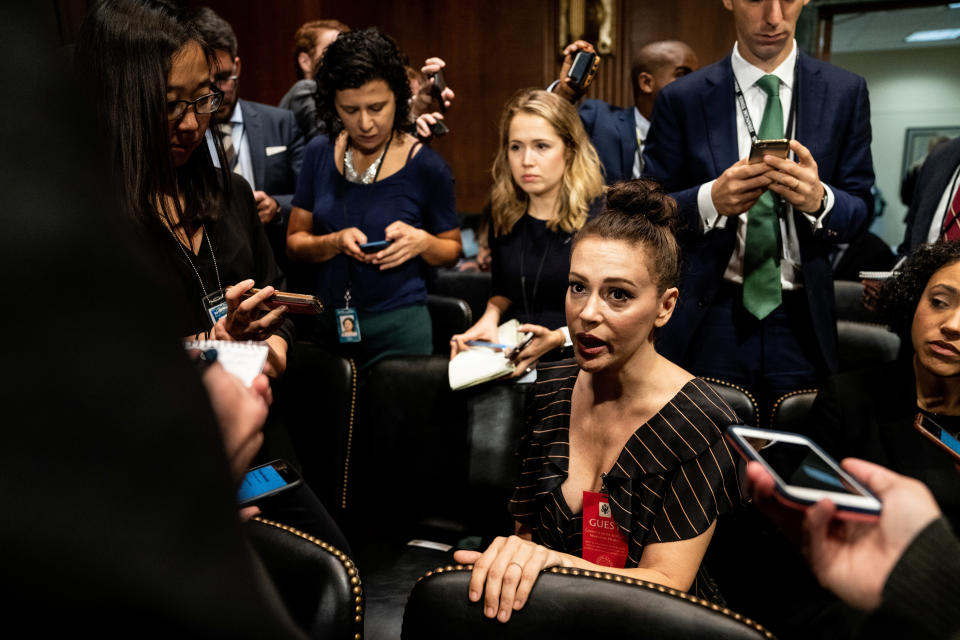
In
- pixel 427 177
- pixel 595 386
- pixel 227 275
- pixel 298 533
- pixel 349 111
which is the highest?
pixel 349 111

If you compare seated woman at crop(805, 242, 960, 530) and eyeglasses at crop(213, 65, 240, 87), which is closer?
seated woman at crop(805, 242, 960, 530)

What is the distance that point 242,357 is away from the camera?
776 millimetres

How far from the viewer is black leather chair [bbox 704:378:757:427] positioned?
5.60 ft

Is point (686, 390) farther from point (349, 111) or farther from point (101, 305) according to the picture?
point (349, 111)

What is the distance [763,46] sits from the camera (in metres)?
1.85

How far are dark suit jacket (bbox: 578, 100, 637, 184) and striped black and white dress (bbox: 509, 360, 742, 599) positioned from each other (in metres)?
1.83

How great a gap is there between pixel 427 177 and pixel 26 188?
2.22 m

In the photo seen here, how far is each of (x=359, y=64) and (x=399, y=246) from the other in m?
0.64

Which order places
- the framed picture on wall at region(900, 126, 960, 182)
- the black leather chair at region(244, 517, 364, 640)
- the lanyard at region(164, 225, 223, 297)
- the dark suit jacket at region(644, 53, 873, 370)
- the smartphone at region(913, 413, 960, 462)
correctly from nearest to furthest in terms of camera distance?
the black leather chair at region(244, 517, 364, 640) → the smartphone at region(913, 413, 960, 462) → the lanyard at region(164, 225, 223, 297) → the dark suit jacket at region(644, 53, 873, 370) → the framed picture on wall at region(900, 126, 960, 182)

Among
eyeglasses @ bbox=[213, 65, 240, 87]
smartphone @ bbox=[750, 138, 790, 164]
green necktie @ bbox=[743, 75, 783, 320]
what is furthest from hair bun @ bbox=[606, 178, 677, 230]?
eyeglasses @ bbox=[213, 65, 240, 87]

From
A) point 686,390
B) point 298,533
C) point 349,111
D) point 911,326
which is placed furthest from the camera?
point 349,111

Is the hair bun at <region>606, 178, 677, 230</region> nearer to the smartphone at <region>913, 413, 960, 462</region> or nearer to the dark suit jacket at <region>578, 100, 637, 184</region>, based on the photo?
the smartphone at <region>913, 413, 960, 462</region>

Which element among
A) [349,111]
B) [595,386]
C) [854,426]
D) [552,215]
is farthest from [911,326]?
[349,111]

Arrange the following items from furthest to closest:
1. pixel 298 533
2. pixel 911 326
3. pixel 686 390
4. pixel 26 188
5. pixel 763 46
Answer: pixel 763 46, pixel 911 326, pixel 686 390, pixel 298 533, pixel 26 188
